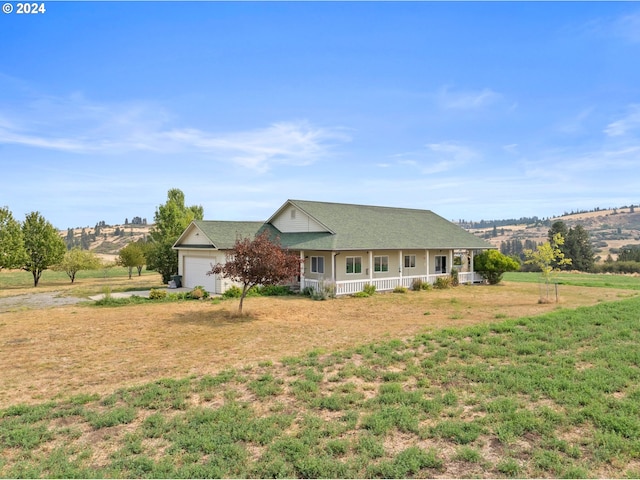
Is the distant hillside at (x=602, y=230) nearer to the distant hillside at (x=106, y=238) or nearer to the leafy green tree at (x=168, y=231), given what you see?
the leafy green tree at (x=168, y=231)

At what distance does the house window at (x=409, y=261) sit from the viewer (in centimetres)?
2890

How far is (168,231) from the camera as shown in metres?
35.9

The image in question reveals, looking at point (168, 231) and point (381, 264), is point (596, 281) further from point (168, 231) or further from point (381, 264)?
point (168, 231)

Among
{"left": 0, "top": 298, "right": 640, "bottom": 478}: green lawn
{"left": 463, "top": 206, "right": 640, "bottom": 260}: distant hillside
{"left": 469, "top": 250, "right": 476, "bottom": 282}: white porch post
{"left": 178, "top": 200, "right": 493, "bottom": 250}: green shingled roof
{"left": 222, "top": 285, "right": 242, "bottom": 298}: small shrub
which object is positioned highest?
{"left": 463, "top": 206, "right": 640, "bottom": 260}: distant hillside

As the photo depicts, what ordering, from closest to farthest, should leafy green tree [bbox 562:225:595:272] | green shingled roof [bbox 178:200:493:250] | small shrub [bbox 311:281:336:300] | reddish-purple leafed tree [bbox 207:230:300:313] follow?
reddish-purple leafed tree [bbox 207:230:300:313], small shrub [bbox 311:281:336:300], green shingled roof [bbox 178:200:493:250], leafy green tree [bbox 562:225:595:272]

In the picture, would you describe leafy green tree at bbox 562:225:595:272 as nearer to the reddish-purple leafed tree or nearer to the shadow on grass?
the reddish-purple leafed tree

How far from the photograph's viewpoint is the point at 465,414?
6.86 m

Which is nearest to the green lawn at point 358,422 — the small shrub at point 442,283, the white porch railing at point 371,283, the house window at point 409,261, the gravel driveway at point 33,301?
the white porch railing at point 371,283

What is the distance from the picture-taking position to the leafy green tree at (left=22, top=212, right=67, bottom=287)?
1382 inches

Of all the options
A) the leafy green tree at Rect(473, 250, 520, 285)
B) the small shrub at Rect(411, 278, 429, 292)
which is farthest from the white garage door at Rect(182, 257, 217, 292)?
the leafy green tree at Rect(473, 250, 520, 285)

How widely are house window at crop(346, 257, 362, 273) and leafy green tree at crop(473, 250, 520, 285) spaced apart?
38.0 feet

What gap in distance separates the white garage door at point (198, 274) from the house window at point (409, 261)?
13.8 metres

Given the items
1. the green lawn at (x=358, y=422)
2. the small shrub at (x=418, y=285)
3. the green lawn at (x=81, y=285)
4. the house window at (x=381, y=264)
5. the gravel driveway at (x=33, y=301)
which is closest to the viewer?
the green lawn at (x=358, y=422)

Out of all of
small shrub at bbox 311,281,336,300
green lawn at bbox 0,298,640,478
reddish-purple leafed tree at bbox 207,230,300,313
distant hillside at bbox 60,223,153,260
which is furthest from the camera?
distant hillside at bbox 60,223,153,260
